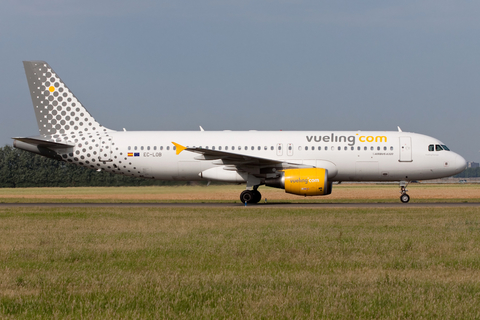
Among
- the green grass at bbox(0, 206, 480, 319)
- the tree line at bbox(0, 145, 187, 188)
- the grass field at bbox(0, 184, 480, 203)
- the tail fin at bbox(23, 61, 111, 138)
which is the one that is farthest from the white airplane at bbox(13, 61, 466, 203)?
the tree line at bbox(0, 145, 187, 188)

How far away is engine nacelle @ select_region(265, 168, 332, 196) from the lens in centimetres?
2277

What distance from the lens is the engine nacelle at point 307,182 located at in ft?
74.7

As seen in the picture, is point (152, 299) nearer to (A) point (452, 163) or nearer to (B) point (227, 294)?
(B) point (227, 294)

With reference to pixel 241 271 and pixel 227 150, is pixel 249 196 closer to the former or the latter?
pixel 227 150

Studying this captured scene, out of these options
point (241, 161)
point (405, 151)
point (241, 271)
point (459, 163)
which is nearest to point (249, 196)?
point (241, 161)

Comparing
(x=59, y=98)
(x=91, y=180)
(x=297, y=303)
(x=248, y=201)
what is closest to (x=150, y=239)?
(x=297, y=303)

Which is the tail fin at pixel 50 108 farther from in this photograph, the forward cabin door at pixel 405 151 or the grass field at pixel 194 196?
the forward cabin door at pixel 405 151

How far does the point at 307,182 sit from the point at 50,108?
44.7 ft

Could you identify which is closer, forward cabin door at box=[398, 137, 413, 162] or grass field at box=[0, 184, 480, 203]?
forward cabin door at box=[398, 137, 413, 162]

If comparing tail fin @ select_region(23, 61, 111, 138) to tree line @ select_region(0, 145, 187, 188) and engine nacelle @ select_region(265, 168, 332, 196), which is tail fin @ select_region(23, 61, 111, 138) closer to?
engine nacelle @ select_region(265, 168, 332, 196)

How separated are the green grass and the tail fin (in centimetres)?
1331

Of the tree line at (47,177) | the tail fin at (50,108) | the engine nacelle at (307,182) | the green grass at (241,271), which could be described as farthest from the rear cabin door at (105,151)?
the tree line at (47,177)

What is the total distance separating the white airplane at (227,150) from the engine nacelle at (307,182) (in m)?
1.51

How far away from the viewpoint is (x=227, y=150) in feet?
84.6
